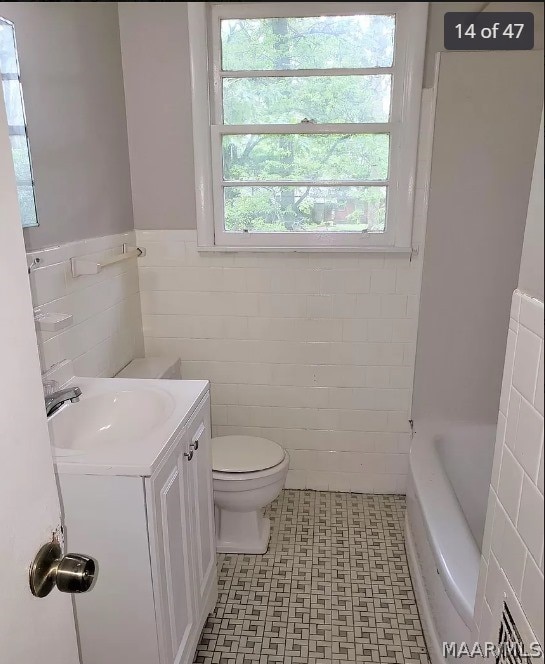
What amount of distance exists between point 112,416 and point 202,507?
45cm

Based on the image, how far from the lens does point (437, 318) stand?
2.53 m

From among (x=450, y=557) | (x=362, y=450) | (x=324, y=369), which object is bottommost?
(x=362, y=450)

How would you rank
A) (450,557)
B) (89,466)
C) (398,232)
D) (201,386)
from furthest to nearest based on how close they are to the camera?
(398,232) < (201,386) < (450,557) < (89,466)

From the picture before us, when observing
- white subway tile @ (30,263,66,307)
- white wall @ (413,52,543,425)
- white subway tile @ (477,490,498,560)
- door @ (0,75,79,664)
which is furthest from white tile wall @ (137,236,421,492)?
door @ (0,75,79,664)

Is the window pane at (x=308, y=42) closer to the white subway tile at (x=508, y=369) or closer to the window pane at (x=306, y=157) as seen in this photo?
the window pane at (x=306, y=157)

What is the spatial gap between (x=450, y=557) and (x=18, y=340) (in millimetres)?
1505

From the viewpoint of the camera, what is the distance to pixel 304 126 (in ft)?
7.97

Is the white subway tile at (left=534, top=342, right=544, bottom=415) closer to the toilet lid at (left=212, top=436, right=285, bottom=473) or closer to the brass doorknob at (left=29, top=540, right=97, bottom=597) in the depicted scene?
the brass doorknob at (left=29, top=540, right=97, bottom=597)

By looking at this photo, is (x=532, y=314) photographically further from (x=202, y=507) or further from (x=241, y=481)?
(x=241, y=481)

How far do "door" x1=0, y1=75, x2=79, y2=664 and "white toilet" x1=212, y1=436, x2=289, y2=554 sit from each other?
4.52 ft

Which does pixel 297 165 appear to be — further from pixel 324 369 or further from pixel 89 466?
pixel 89 466

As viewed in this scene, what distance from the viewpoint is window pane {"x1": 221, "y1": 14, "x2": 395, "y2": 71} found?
2.31 meters

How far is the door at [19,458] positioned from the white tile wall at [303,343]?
184cm

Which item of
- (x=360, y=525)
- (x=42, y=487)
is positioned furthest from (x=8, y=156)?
(x=360, y=525)
